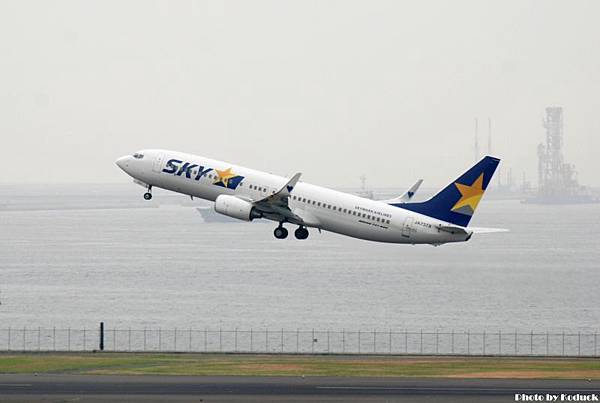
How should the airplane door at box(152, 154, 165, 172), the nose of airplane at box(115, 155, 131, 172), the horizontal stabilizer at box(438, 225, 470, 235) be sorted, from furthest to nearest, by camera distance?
the nose of airplane at box(115, 155, 131, 172) < the airplane door at box(152, 154, 165, 172) < the horizontal stabilizer at box(438, 225, 470, 235)

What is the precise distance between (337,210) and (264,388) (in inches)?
700

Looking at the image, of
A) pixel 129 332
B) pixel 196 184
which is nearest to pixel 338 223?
pixel 196 184

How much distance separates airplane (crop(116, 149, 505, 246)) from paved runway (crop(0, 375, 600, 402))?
45.7ft

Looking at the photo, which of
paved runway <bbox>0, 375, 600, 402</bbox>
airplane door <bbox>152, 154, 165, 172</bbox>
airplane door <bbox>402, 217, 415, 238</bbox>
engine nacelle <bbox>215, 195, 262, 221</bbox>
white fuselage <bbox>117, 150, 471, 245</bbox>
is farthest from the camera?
airplane door <bbox>152, 154, 165, 172</bbox>

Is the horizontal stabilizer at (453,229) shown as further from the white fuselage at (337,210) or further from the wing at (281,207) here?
the wing at (281,207)

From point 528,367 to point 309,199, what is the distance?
3963 centimetres

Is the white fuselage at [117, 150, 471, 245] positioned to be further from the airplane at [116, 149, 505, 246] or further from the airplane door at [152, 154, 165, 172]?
the airplane door at [152, 154, 165, 172]

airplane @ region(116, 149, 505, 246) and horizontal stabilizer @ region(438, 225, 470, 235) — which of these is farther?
airplane @ region(116, 149, 505, 246)

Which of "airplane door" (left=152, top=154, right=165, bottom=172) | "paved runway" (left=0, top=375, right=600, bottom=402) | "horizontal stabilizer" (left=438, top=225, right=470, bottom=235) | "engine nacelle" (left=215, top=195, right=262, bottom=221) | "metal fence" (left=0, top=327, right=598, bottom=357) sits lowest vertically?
"metal fence" (left=0, top=327, right=598, bottom=357)

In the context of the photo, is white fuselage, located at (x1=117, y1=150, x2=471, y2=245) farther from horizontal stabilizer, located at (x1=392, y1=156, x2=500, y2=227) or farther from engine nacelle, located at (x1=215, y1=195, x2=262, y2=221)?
engine nacelle, located at (x1=215, y1=195, x2=262, y2=221)

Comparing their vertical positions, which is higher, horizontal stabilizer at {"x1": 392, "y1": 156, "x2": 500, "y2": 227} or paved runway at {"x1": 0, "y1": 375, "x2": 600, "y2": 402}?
horizontal stabilizer at {"x1": 392, "y1": 156, "x2": 500, "y2": 227}

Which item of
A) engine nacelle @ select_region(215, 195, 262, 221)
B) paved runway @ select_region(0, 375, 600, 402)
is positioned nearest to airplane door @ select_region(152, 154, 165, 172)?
engine nacelle @ select_region(215, 195, 262, 221)

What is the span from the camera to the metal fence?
6786 inches

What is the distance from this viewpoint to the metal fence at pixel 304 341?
17238 cm
